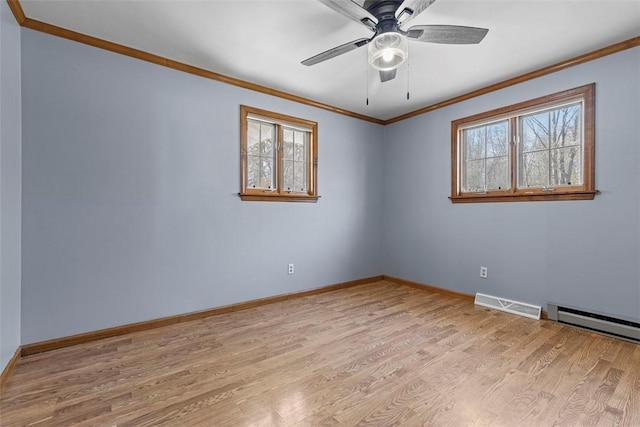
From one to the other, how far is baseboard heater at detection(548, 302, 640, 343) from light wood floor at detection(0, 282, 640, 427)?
10cm

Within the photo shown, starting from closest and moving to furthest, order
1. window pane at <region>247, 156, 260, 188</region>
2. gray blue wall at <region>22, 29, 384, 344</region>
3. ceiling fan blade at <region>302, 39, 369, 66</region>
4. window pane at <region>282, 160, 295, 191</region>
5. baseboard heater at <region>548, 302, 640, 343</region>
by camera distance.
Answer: ceiling fan blade at <region>302, 39, 369, 66</region>
gray blue wall at <region>22, 29, 384, 344</region>
baseboard heater at <region>548, 302, 640, 343</region>
window pane at <region>247, 156, 260, 188</region>
window pane at <region>282, 160, 295, 191</region>

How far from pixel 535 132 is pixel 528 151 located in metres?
0.20

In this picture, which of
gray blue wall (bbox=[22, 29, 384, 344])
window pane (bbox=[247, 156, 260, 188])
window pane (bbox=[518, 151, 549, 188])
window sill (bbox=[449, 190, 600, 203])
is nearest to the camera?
gray blue wall (bbox=[22, 29, 384, 344])

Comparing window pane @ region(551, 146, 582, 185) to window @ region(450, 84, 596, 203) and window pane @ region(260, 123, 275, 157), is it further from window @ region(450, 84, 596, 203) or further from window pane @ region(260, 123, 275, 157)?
window pane @ region(260, 123, 275, 157)

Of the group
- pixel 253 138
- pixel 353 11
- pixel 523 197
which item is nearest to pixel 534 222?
pixel 523 197

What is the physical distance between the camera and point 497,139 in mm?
3422

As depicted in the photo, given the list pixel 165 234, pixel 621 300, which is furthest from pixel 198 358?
pixel 621 300

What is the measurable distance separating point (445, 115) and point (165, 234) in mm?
3633

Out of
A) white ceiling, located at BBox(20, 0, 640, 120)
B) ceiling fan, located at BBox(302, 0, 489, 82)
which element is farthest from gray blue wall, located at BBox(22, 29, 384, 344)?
ceiling fan, located at BBox(302, 0, 489, 82)

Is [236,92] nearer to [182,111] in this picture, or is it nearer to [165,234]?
[182,111]

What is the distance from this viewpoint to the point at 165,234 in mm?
2781

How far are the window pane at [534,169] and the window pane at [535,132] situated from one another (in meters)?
0.08

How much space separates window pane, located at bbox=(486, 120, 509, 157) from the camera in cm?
334

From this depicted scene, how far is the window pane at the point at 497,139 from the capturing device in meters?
3.34
